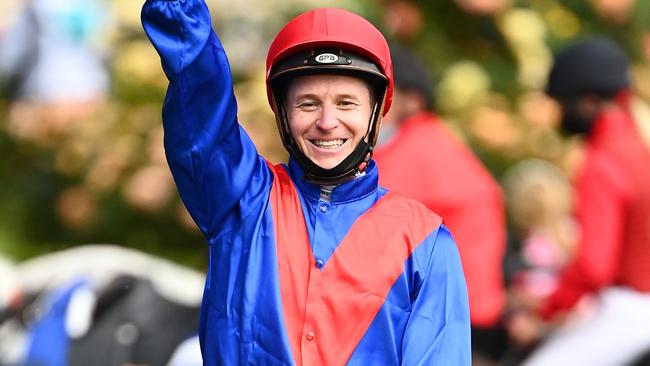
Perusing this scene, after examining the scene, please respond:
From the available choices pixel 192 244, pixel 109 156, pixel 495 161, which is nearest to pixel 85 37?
pixel 109 156

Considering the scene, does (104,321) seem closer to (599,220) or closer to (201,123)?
(599,220)

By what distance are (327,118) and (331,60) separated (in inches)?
5.5

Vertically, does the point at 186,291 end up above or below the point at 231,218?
below

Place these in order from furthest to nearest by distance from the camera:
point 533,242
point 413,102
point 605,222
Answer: point 533,242
point 413,102
point 605,222

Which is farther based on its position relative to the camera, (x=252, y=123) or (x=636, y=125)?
(x=252, y=123)

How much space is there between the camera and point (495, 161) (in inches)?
364

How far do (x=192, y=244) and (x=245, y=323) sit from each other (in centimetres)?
535

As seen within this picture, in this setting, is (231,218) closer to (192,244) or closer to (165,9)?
(165,9)

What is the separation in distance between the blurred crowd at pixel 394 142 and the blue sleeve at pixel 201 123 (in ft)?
9.35

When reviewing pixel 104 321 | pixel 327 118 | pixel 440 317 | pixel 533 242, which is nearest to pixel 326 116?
pixel 327 118

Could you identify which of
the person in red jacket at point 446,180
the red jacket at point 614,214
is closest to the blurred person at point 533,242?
the person in red jacket at point 446,180

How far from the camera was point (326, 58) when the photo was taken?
3502 mm

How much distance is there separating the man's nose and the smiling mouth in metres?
0.05

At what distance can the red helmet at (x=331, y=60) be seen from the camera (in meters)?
3.51
